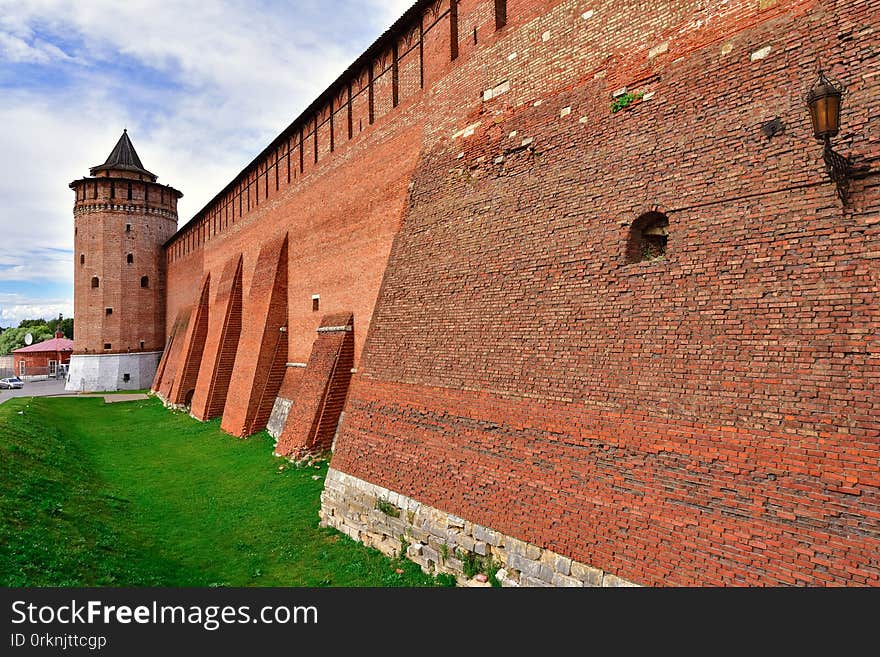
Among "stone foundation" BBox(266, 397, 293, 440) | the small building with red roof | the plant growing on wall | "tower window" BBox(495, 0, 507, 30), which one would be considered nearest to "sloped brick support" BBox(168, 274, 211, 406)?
"stone foundation" BBox(266, 397, 293, 440)

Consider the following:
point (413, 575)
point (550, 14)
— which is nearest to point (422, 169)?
point (550, 14)

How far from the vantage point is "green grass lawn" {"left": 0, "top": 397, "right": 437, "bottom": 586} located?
6.50 meters

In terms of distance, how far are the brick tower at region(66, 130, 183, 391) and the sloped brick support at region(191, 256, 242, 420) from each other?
44.1 ft

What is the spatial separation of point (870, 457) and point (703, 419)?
3.66 ft

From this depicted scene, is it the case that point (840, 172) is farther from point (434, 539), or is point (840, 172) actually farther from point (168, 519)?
point (168, 519)

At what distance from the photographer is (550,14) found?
7.04 metres

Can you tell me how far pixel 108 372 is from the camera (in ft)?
98.5

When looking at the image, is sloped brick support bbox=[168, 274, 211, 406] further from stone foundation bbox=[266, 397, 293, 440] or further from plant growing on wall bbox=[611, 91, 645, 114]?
plant growing on wall bbox=[611, 91, 645, 114]

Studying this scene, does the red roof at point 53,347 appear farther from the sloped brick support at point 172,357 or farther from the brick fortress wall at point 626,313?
the brick fortress wall at point 626,313

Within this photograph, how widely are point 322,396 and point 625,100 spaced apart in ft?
26.1

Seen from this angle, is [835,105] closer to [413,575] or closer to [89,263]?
[413,575]

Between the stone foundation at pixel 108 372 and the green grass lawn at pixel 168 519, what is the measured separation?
16187 millimetres

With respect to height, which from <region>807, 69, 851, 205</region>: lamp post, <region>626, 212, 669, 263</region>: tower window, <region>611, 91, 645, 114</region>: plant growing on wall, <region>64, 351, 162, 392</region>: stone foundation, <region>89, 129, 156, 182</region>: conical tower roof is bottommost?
<region>64, 351, 162, 392</region>: stone foundation

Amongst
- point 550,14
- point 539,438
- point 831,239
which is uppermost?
point 550,14
